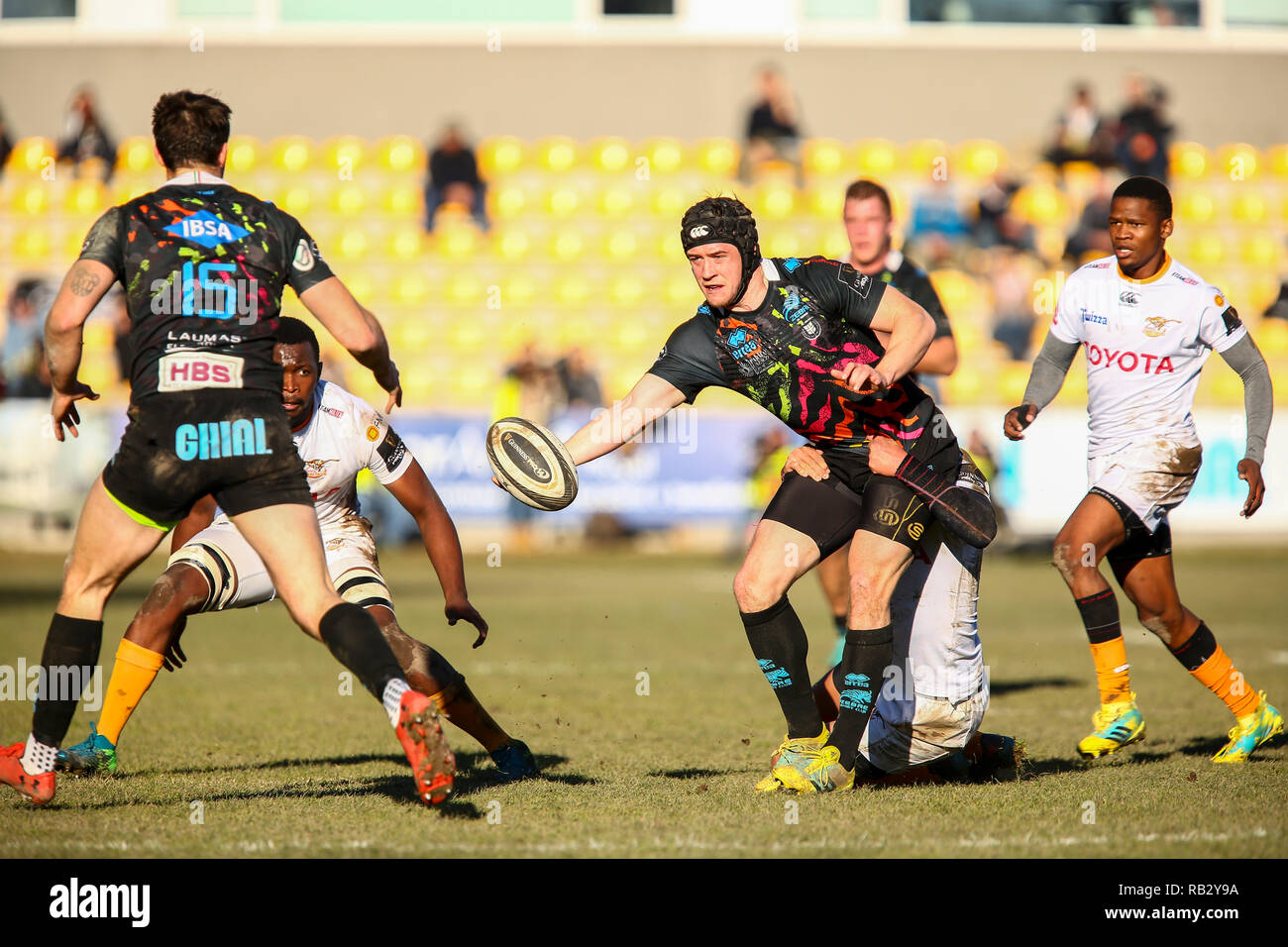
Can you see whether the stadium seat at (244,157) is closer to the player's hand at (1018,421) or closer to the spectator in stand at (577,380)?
the spectator in stand at (577,380)

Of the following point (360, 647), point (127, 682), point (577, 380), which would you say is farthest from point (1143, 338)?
point (577, 380)

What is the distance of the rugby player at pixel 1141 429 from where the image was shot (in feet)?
19.4

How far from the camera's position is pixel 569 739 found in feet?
21.1

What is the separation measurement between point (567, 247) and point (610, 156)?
1939 mm

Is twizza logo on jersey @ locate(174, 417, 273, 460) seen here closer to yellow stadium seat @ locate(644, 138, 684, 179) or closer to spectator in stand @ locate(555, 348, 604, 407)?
spectator in stand @ locate(555, 348, 604, 407)

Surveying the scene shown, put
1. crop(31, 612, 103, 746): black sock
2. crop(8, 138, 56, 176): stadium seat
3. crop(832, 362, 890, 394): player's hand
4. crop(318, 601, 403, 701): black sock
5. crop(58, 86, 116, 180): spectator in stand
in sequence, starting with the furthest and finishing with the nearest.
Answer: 1. crop(8, 138, 56, 176): stadium seat
2. crop(58, 86, 116, 180): spectator in stand
3. crop(832, 362, 890, 394): player's hand
4. crop(31, 612, 103, 746): black sock
5. crop(318, 601, 403, 701): black sock

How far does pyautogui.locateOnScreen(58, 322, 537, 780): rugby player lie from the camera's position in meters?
5.28

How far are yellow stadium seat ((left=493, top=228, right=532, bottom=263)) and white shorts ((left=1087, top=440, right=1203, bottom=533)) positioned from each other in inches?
601

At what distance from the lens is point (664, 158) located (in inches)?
830

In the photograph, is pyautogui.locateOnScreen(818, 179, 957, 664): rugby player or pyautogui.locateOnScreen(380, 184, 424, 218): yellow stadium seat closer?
pyautogui.locateOnScreen(818, 179, 957, 664): rugby player

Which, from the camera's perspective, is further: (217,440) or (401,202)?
(401,202)

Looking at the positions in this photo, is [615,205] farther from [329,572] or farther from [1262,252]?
[329,572]

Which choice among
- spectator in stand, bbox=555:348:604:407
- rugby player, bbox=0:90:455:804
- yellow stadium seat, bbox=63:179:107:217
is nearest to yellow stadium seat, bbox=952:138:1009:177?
spectator in stand, bbox=555:348:604:407

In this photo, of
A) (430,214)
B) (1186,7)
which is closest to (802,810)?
(430,214)
